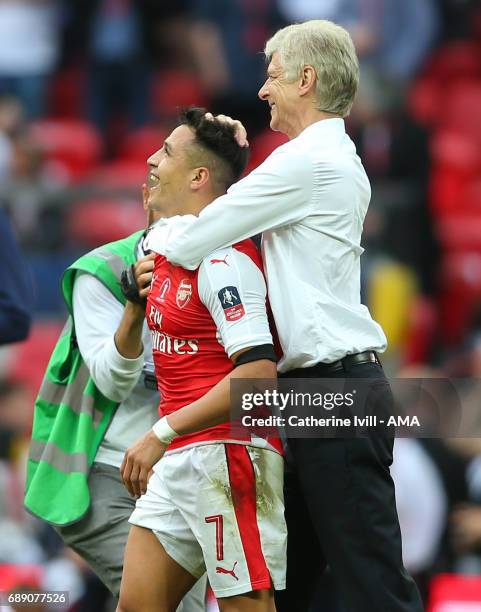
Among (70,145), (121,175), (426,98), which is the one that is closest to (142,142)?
(70,145)

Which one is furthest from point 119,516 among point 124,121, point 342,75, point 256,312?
point 124,121

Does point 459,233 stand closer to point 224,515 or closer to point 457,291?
point 457,291

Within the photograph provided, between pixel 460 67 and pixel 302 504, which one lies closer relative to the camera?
pixel 302 504

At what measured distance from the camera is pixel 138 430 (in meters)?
4.52

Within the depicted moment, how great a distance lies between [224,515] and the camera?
3.87m

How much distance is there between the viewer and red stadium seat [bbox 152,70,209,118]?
11.3m

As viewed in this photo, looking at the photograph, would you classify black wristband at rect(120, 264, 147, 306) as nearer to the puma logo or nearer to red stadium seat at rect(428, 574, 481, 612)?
the puma logo

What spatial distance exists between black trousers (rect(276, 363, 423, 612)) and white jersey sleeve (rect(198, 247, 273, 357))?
209 millimetres

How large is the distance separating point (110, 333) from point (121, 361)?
0.23m

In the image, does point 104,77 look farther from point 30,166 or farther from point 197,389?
point 197,389

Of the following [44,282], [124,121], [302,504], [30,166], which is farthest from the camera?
[124,121]

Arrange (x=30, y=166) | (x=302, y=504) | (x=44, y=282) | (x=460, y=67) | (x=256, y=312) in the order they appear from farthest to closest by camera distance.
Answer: (x=460, y=67) < (x=30, y=166) < (x=44, y=282) < (x=302, y=504) < (x=256, y=312)

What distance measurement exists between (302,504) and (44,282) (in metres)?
5.06

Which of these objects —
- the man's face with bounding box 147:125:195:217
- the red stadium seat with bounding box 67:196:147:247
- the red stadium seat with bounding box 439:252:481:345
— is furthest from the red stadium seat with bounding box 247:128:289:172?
the man's face with bounding box 147:125:195:217
